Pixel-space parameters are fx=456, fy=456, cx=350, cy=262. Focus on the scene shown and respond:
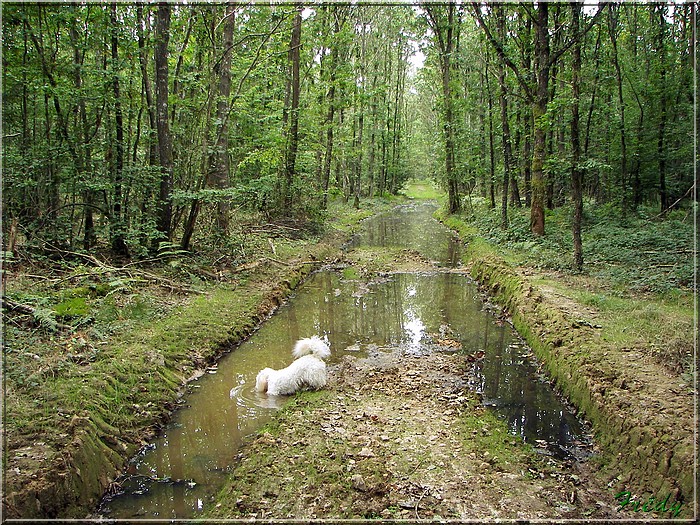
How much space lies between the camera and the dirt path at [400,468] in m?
4.43

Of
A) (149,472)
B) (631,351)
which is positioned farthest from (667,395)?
(149,472)

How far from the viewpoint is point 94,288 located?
8422 millimetres

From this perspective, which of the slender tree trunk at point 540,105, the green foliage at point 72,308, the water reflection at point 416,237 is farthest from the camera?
the water reflection at point 416,237

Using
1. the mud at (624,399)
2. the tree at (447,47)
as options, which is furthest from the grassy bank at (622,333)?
the tree at (447,47)

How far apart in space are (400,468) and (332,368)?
3.15 meters

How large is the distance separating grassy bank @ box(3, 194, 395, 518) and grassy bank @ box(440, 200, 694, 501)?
564 cm

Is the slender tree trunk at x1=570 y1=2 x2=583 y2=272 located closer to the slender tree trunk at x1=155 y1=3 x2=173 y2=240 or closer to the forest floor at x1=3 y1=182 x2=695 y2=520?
the forest floor at x1=3 y1=182 x2=695 y2=520

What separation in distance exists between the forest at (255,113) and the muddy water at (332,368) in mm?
3312

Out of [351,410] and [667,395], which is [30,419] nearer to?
[351,410]

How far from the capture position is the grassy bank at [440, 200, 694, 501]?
15.6ft

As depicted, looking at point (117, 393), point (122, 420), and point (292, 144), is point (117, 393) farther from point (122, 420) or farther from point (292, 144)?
point (292, 144)

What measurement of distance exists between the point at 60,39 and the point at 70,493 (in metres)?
10.6

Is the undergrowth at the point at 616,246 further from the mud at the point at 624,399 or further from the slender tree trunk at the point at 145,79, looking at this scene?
the slender tree trunk at the point at 145,79

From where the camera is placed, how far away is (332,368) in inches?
316
